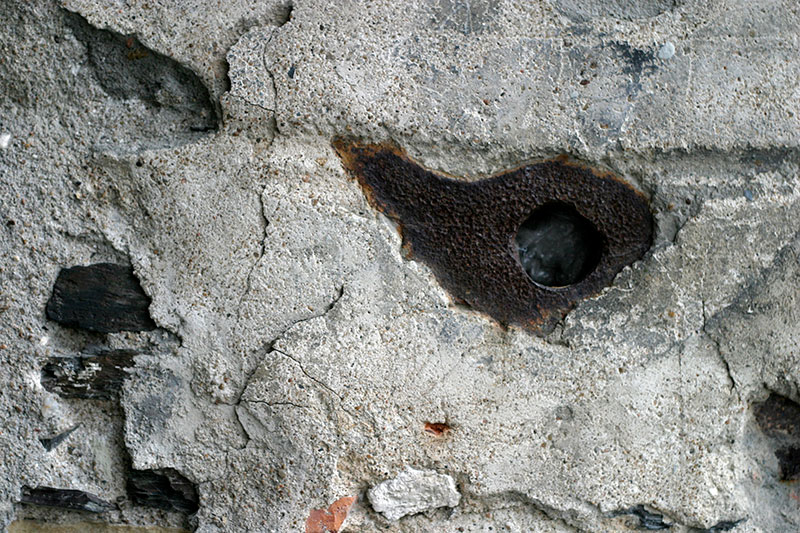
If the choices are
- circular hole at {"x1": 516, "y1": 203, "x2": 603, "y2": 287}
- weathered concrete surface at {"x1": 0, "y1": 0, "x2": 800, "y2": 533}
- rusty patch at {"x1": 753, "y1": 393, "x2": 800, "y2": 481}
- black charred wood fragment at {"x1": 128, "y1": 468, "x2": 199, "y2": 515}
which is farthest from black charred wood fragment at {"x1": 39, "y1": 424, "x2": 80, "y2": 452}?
rusty patch at {"x1": 753, "y1": 393, "x2": 800, "y2": 481}

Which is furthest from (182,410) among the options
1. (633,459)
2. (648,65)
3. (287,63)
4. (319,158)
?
(648,65)

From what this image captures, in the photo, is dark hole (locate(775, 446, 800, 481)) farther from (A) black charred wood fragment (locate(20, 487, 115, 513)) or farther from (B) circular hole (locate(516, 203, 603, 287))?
(A) black charred wood fragment (locate(20, 487, 115, 513))

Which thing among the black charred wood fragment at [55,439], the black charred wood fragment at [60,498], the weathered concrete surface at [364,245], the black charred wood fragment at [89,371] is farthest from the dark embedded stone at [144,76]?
the black charred wood fragment at [60,498]

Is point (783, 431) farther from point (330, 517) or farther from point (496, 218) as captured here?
point (330, 517)

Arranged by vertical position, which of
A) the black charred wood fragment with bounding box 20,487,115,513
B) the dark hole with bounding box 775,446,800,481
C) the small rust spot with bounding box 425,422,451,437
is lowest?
the black charred wood fragment with bounding box 20,487,115,513

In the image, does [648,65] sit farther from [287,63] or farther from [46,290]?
[46,290]

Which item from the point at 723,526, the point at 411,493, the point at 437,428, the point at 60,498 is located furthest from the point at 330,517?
the point at 723,526
